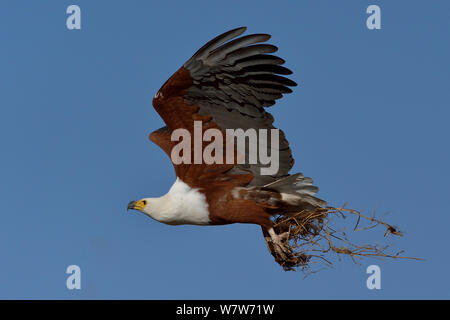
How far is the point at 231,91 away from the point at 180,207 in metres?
1.69

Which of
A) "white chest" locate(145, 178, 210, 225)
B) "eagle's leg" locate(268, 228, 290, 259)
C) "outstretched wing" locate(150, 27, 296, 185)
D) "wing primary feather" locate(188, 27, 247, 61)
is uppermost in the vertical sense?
"wing primary feather" locate(188, 27, 247, 61)

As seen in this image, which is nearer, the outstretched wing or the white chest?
the outstretched wing

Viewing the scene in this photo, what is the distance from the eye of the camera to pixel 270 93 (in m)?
10.7

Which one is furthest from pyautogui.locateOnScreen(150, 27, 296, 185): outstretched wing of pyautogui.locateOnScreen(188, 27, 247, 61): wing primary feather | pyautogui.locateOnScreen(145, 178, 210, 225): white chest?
pyautogui.locateOnScreen(145, 178, 210, 225): white chest

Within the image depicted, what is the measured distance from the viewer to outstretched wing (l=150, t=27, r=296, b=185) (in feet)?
33.9

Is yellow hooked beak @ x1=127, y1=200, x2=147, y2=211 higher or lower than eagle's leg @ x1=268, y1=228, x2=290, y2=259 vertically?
higher

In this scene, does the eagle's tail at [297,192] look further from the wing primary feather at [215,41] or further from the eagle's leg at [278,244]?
the wing primary feather at [215,41]

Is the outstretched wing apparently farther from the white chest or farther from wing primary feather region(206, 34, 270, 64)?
the white chest

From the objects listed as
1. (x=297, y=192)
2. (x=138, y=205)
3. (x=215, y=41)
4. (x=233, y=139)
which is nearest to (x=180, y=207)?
(x=138, y=205)

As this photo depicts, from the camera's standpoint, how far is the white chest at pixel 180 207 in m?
10.9

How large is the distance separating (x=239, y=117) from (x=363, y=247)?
2.29 m

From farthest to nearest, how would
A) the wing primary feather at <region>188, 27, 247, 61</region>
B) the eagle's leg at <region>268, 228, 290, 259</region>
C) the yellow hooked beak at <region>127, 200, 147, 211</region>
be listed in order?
the yellow hooked beak at <region>127, 200, 147, 211</region> < the eagle's leg at <region>268, 228, 290, 259</region> < the wing primary feather at <region>188, 27, 247, 61</region>

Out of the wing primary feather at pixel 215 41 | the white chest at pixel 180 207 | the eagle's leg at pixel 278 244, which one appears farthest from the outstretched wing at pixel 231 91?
the eagle's leg at pixel 278 244

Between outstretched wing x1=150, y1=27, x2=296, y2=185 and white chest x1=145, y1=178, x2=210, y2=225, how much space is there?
24cm
